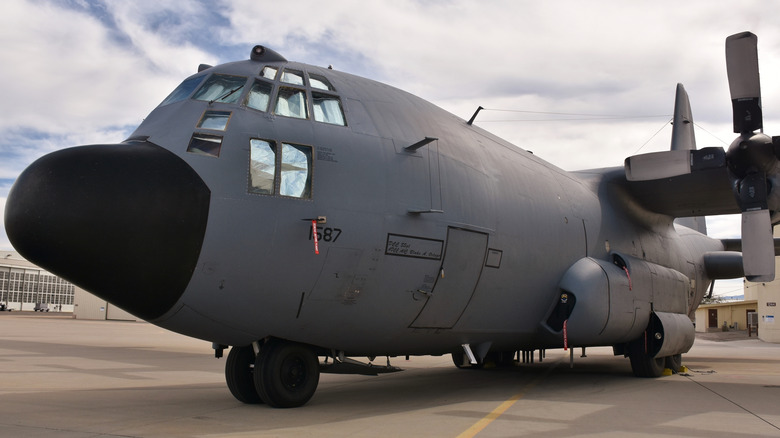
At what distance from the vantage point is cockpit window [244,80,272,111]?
8117 millimetres

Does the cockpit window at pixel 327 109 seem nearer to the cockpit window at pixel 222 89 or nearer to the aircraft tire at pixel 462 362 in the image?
the cockpit window at pixel 222 89

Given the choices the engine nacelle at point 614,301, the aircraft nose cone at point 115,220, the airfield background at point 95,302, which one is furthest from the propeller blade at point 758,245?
the airfield background at point 95,302

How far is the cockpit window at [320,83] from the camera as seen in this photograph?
8.83 meters

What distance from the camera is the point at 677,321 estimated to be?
14.2 m

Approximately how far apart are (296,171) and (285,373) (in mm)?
2620

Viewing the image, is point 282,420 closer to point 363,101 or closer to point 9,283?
point 363,101

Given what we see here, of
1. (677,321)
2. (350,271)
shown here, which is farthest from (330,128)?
(677,321)

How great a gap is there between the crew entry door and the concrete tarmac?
127 centimetres

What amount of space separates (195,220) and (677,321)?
444 inches

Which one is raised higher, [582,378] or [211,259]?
[211,259]

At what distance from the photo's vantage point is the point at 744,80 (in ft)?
40.3

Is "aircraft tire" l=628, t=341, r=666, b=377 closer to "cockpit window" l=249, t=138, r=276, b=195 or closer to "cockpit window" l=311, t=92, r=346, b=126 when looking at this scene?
"cockpit window" l=311, t=92, r=346, b=126

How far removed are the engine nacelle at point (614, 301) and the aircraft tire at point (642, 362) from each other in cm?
44

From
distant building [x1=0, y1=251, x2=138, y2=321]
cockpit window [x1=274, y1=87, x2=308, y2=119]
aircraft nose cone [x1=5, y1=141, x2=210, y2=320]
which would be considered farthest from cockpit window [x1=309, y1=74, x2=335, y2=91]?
distant building [x1=0, y1=251, x2=138, y2=321]
